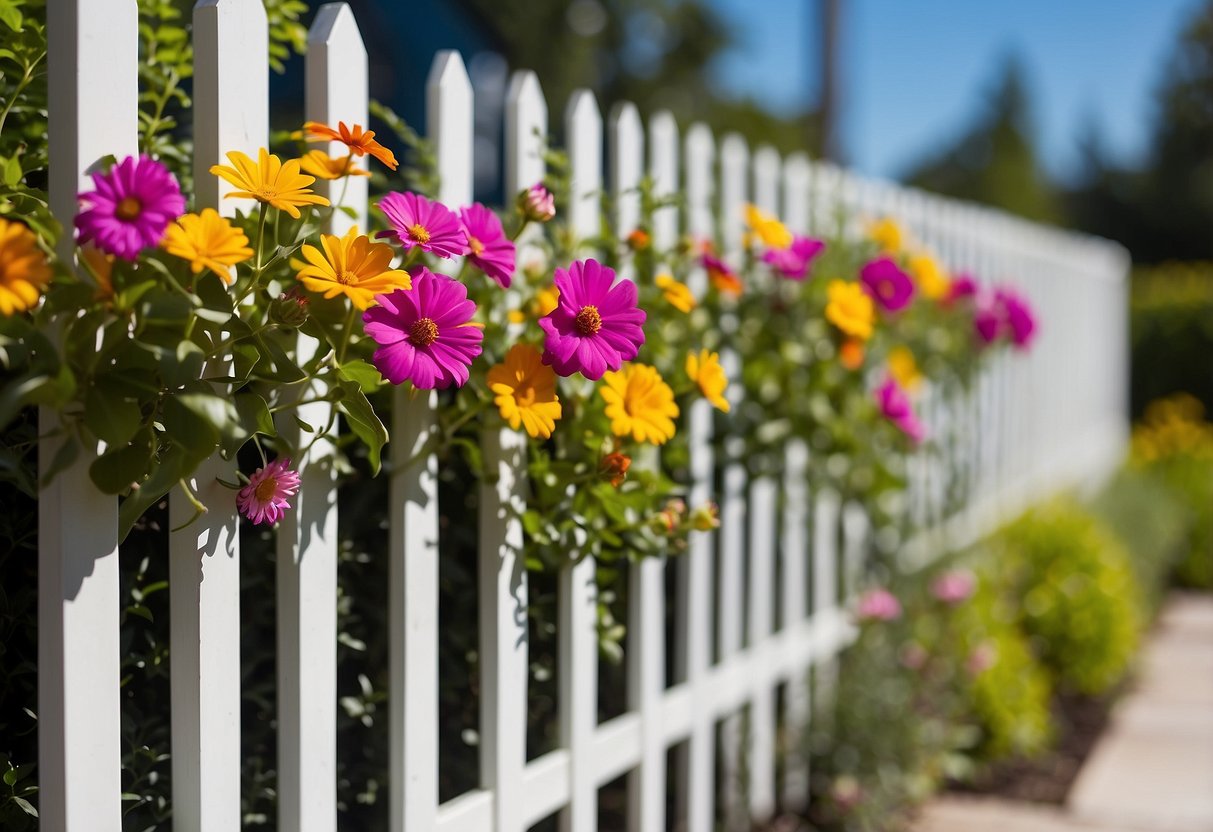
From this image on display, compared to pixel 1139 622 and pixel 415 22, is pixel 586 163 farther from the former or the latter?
pixel 415 22

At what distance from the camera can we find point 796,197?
3.22m

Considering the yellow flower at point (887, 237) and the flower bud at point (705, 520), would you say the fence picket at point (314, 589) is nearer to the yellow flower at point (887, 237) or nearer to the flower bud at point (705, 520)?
the flower bud at point (705, 520)

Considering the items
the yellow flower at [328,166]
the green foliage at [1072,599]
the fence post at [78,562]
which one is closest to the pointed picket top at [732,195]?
the yellow flower at [328,166]

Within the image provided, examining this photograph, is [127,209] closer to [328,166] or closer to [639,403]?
[328,166]

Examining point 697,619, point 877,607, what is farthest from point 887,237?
point 697,619

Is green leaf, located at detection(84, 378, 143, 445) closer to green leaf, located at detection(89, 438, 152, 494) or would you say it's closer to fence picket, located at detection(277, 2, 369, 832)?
green leaf, located at detection(89, 438, 152, 494)

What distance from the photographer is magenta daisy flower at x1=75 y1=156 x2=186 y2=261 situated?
107 cm

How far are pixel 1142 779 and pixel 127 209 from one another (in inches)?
131

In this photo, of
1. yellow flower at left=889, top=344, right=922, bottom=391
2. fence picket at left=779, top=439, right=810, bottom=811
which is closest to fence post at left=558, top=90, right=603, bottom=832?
fence picket at left=779, top=439, right=810, bottom=811

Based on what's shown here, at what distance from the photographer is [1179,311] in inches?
429

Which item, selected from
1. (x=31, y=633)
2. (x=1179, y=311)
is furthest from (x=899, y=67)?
(x=31, y=633)

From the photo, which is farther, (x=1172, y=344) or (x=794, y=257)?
(x=1172, y=344)

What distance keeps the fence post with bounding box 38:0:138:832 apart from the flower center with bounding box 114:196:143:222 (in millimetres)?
147

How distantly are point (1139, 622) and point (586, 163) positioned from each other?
3.63 metres
